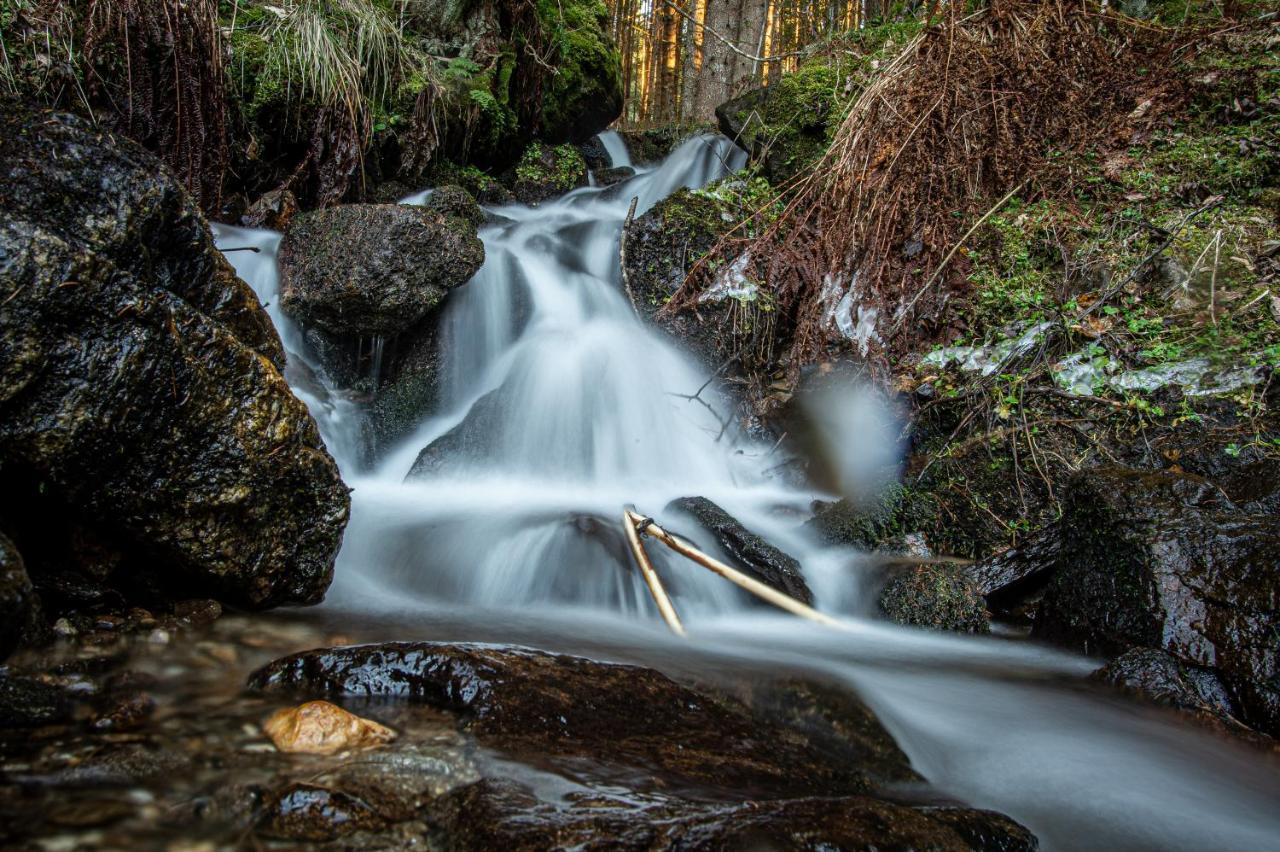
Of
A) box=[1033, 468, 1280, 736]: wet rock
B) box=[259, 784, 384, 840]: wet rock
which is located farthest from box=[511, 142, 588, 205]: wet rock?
box=[259, 784, 384, 840]: wet rock

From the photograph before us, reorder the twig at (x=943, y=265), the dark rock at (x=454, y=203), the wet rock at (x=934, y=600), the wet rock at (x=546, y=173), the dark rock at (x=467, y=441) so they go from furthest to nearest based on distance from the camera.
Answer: the wet rock at (x=546, y=173) → the dark rock at (x=454, y=203) → the dark rock at (x=467, y=441) → the twig at (x=943, y=265) → the wet rock at (x=934, y=600)

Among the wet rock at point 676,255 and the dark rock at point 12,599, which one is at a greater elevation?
the wet rock at point 676,255

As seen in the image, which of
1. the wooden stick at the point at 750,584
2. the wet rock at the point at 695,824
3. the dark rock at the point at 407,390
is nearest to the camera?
the wet rock at the point at 695,824

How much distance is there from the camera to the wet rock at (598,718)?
72.1 inches

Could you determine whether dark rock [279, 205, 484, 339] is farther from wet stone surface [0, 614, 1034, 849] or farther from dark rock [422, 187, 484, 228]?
wet stone surface [0, 614, 1034, 849]

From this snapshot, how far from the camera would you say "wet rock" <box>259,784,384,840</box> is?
1.44 metres

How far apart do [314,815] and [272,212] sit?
6118mm

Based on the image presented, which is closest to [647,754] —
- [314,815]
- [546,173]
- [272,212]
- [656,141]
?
[314,815]

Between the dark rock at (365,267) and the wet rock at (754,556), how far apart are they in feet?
10.0

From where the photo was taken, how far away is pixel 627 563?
13.1 ft

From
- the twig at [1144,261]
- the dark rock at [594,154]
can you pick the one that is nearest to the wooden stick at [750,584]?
the twig at [1144,261]

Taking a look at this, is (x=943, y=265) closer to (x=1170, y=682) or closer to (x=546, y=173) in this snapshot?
(x=1170, y=682)

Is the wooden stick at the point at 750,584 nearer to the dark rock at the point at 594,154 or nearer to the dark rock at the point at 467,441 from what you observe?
the dark rock at the point at 467,441

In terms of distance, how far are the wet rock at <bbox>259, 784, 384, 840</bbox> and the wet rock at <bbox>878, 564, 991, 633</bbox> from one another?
302 centimetres
